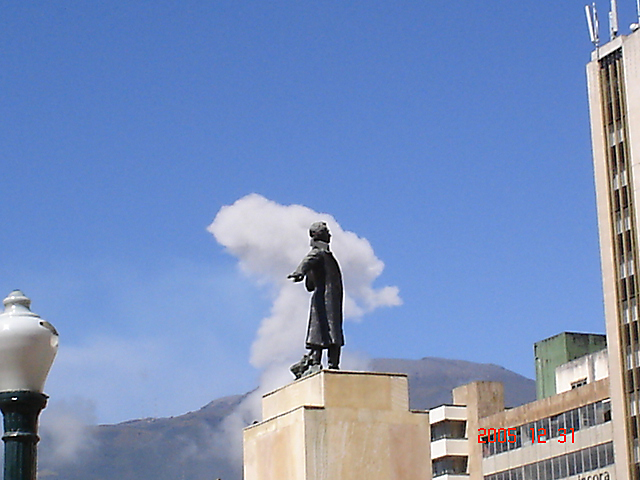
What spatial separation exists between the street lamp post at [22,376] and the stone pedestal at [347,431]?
10.2 m

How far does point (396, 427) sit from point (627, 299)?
69162mm

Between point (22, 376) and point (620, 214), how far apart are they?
82.4 m

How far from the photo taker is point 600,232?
90562mm

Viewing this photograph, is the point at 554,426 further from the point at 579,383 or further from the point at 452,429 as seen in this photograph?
the point at 452,429

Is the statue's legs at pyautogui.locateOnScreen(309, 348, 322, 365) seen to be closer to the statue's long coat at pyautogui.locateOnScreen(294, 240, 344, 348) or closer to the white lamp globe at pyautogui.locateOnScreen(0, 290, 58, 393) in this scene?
the statue's long coat at pyautogui.locateOnScreen(294, 240, 344, 348)

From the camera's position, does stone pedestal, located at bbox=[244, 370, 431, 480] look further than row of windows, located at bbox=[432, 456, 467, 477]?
No

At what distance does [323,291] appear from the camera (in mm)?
21328

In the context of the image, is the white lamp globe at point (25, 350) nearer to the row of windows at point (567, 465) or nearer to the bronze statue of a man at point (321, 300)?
the bronze statue of a man at point (321, 300)

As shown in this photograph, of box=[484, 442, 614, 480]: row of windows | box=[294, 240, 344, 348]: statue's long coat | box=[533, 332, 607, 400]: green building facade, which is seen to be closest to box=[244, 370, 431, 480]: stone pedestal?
box=[294, 240, 344, 348]: statue's long coat

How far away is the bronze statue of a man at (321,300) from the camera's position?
20.8 metres

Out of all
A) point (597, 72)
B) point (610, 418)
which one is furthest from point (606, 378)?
point (597, 72)

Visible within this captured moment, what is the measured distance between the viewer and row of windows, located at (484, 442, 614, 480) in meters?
87.1

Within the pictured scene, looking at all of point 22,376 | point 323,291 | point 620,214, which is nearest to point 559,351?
point 620,214

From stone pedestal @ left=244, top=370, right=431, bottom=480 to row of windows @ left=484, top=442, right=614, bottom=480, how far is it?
6882 centimetres
